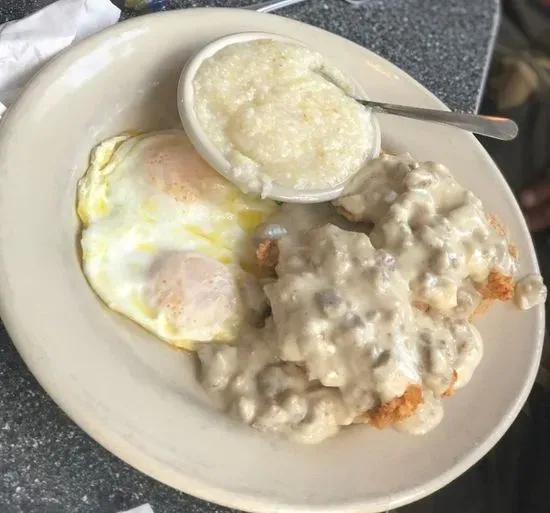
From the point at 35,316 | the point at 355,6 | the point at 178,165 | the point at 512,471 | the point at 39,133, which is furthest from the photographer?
the point at 355,6

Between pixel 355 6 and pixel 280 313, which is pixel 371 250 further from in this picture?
pixel 355 6

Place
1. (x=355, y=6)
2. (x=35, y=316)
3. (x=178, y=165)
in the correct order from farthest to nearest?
(x=355, y=6), (x=178, y=165), (x=35, y=316)

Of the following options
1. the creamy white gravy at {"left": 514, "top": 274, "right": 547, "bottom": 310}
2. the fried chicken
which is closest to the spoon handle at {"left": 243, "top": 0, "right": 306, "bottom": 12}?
the creamy white gravy at {"left": 514, "top": 274, "right": 547, "bottom": 310}

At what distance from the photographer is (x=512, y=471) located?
4.95 ft

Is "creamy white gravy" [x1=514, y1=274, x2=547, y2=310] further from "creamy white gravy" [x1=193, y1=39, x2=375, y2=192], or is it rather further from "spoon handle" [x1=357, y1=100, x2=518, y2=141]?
"creamy white gravy" [x1=193, y1=39, x2=375, y2=192]

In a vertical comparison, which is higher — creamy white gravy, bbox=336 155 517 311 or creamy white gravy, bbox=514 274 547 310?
creamy white gravy, bbox=336 155 517 311

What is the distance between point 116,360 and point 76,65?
0.43 m

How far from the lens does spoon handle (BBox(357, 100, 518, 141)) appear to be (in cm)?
124

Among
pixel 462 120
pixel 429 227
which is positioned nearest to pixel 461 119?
pixel 462 120

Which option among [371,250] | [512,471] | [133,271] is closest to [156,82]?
[133,271]

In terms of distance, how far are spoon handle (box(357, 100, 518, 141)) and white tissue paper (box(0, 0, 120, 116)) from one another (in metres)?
0.47

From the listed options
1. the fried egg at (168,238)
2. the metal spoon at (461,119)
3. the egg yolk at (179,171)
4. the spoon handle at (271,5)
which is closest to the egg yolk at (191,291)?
the fried egg at (168,238)

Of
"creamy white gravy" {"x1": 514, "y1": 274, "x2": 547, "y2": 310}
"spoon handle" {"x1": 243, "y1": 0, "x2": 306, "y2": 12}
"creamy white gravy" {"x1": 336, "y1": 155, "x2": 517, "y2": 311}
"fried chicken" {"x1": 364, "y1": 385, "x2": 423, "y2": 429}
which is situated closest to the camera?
"fried chicken" {"x1": 364, "y1": 385, "x2": 423, "y2": 429}

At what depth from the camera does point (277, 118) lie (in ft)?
3.67
